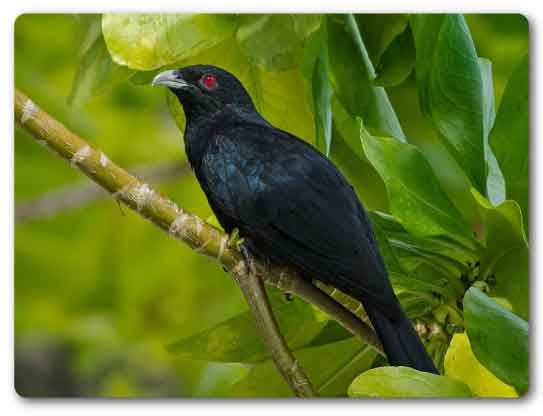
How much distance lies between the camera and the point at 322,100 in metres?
2.26

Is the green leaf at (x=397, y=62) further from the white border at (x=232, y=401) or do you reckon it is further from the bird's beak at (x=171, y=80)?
the bird's beak at (x=171, y=80)

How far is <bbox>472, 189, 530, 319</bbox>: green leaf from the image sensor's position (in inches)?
85.6

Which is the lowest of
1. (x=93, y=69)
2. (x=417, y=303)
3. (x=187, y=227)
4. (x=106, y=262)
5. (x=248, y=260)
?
(x=417, y=303)

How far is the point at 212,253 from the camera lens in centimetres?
217

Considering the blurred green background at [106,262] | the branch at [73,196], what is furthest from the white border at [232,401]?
the branch at [73,196]

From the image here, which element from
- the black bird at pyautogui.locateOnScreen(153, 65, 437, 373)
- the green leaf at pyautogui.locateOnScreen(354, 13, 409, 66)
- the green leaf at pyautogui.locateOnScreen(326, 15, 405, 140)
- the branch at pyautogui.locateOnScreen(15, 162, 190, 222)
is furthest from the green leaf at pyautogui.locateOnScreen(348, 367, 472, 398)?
the branch at pyautogui.locateOnScreen(15, 162, 190, 222)

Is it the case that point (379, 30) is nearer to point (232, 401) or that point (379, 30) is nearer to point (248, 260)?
point (248, 260)

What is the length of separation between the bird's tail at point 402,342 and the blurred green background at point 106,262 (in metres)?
1.01

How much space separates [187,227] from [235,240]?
0.49 feet

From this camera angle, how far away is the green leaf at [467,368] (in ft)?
7.09

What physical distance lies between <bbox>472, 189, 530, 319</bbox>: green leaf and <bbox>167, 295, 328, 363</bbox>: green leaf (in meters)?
0.37

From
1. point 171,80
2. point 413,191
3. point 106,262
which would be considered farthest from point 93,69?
point 106,262
